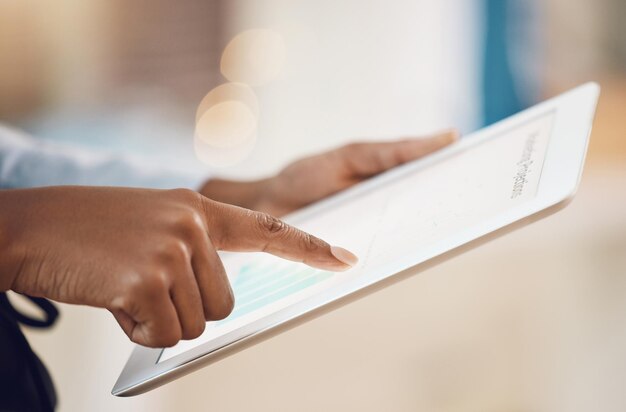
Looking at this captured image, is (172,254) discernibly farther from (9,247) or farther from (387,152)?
(387,152)

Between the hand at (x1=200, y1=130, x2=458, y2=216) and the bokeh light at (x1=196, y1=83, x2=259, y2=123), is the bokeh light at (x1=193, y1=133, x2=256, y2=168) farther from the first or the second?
the hand at (x1=200, y1=130, x2=458, y2=216)

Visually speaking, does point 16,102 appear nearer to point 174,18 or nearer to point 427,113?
point 174,18

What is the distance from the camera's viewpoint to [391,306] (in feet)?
3.91

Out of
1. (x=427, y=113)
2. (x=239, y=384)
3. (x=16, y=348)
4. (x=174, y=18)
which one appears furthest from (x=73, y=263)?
(x=174, y=18)

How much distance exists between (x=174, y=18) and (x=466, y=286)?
1116mm

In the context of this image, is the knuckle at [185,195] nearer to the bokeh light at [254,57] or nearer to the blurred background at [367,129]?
the blurred background at [367,129]

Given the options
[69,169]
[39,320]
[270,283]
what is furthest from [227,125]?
[270,283]

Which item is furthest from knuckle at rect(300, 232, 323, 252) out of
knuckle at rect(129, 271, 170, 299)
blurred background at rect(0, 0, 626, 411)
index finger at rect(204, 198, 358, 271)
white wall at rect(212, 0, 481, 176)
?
white wall at rect(212, 0, 481, 176)

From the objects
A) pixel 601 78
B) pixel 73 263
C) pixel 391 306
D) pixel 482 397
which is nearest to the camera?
pixel 73 263

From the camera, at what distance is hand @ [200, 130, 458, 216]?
74cm

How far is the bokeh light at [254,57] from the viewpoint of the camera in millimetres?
1641

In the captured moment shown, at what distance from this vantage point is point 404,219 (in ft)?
1.45

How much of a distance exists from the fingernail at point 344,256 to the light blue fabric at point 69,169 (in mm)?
452

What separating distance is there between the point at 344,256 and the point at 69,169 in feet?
1.77
